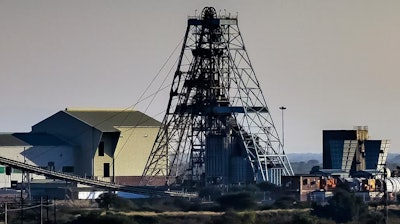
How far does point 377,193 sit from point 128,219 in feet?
149

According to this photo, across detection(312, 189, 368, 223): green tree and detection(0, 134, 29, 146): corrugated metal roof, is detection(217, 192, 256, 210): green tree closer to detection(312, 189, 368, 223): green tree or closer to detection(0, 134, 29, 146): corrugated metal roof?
detection(312, 189, 368, 223): green tree

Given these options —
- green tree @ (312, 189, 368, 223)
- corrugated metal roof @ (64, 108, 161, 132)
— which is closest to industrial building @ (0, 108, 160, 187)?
corrugated metal roof @ (64, 108, 161, 132)

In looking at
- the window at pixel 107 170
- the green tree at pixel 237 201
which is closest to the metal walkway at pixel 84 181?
the green tree at pixel 237 201

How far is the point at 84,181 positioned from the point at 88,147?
59.5 feet

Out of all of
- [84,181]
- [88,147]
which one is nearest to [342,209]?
[84,181]

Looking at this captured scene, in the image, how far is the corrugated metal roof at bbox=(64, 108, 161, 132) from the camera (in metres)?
171

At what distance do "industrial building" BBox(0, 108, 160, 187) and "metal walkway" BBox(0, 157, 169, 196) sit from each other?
1137 centimetres

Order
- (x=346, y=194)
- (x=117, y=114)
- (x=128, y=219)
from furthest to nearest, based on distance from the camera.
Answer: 1. (x=117, y=114)
2. (x=346, y=194)
3. (x=128, y=219)

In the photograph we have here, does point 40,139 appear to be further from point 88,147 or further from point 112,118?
point 112,118

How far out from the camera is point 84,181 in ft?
497

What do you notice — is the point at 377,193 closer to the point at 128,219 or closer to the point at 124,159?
the point at 124,159

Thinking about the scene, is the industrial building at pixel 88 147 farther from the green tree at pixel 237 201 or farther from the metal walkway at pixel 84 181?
the green tree at pixel 237 201

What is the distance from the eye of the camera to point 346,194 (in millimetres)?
145625

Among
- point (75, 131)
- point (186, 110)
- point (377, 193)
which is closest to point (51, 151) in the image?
point (75, 131)
